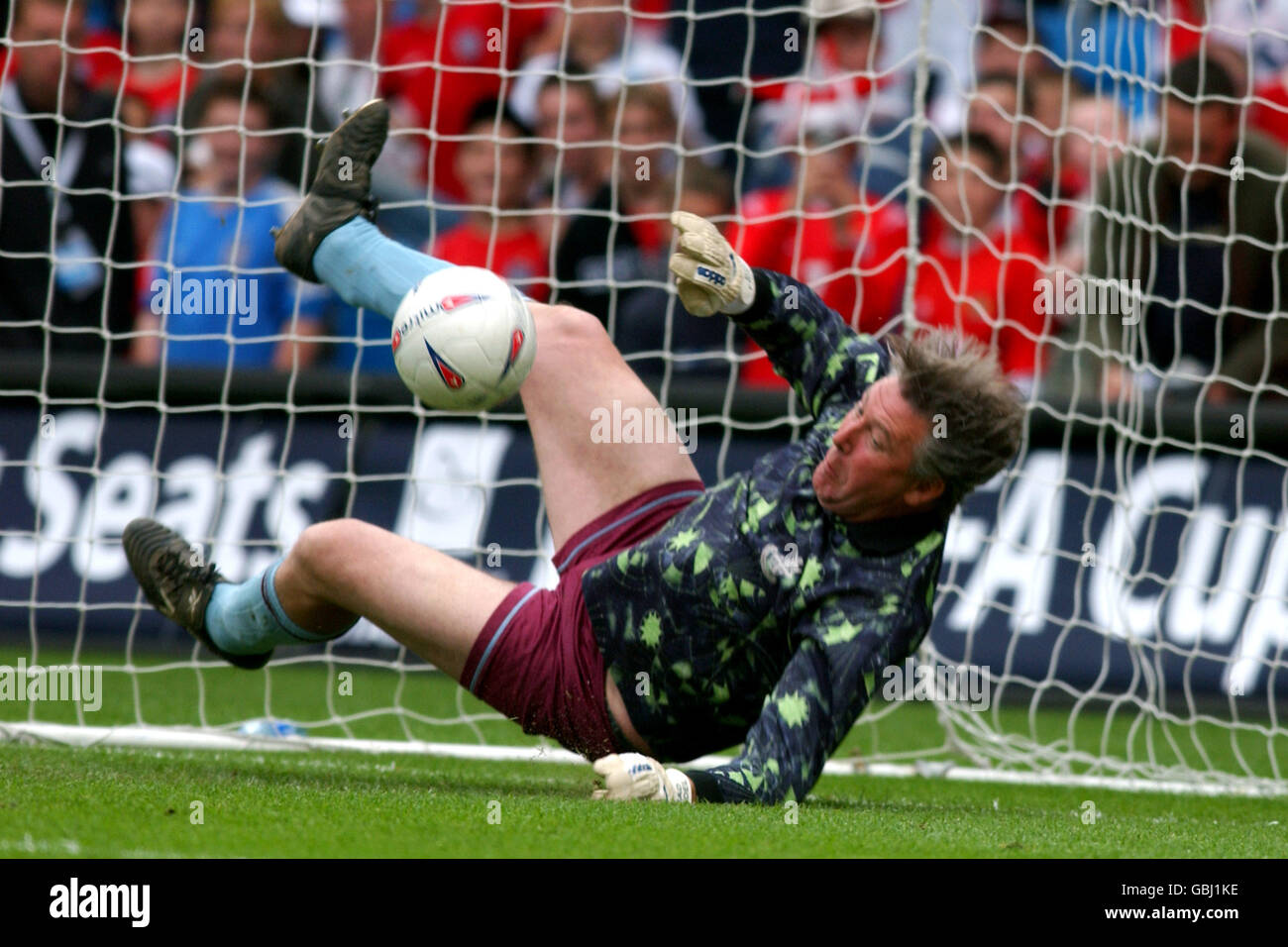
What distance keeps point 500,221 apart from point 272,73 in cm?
117

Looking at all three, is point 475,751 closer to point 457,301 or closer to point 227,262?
point 457,301

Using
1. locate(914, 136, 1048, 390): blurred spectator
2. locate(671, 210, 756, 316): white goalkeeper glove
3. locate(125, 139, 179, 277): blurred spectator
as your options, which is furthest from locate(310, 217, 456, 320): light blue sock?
locate(125, 139, 179, 277): blurred spectator

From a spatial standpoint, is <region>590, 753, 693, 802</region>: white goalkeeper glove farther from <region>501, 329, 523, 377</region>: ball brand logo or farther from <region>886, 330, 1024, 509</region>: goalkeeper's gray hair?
<region>501, 329, 523, 377</region>: ball brand logo

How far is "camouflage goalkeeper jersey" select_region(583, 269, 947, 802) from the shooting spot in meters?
3.45

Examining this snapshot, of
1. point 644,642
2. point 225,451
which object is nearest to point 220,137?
point 225,451

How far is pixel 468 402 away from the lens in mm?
3820

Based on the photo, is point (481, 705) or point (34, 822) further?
point (481, 705)

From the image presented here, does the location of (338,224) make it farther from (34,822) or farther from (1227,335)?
(1227,335)

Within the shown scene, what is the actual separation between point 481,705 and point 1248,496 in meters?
3.11

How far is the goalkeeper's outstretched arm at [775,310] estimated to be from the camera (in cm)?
371

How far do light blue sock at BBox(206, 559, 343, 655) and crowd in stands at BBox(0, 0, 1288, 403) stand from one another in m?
2.30

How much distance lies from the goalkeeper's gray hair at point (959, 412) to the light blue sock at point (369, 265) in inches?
49.9

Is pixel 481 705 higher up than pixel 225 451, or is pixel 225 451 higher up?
pixel 225 451

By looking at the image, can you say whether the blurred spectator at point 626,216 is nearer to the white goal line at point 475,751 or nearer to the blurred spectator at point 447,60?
the blurred spectator at point 447,60
